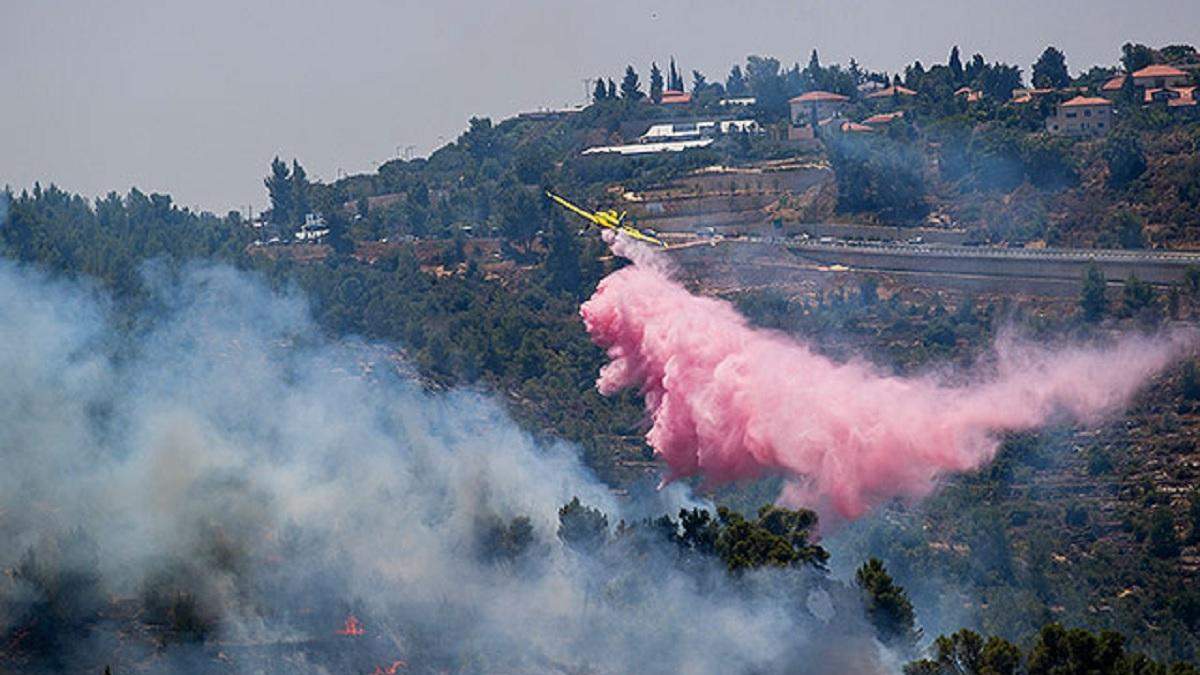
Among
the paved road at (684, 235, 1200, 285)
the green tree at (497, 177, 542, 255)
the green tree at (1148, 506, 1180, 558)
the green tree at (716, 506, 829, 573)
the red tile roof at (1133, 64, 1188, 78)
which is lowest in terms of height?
the green tree at (1148, 506, 1180, 558)

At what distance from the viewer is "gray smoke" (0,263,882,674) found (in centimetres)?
6506

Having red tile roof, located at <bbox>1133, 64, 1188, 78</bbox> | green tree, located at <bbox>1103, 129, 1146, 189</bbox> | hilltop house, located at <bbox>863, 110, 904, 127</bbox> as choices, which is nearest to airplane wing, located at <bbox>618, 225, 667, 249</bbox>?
green tree, located at <bbox>1103, 129, 1146, 189</bbox>

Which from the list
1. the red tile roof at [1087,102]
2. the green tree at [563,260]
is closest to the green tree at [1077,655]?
the green tree at [563,260]

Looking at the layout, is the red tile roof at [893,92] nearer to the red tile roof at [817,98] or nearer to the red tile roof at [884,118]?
the red tile roof at [817,98]

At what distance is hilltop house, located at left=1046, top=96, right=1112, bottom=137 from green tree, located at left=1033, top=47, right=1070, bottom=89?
92.8 feet

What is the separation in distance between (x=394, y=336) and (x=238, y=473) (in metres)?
33.7

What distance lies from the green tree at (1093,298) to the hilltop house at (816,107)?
2592 inches

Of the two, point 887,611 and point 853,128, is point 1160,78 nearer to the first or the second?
point 853,128

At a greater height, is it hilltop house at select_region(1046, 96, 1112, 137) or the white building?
hilltop house at select_region(1046, 96, 1112, 137)

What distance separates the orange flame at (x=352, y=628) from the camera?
2685 inches

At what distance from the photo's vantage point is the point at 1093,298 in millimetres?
97125

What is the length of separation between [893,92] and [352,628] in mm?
111584

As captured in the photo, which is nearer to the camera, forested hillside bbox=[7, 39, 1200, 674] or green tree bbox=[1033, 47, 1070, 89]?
forested hillside bbox=[7, 39, 1200, 674]

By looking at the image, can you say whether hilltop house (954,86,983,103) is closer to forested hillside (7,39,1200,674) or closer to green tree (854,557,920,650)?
forested hillside (7,39,1200,674)
